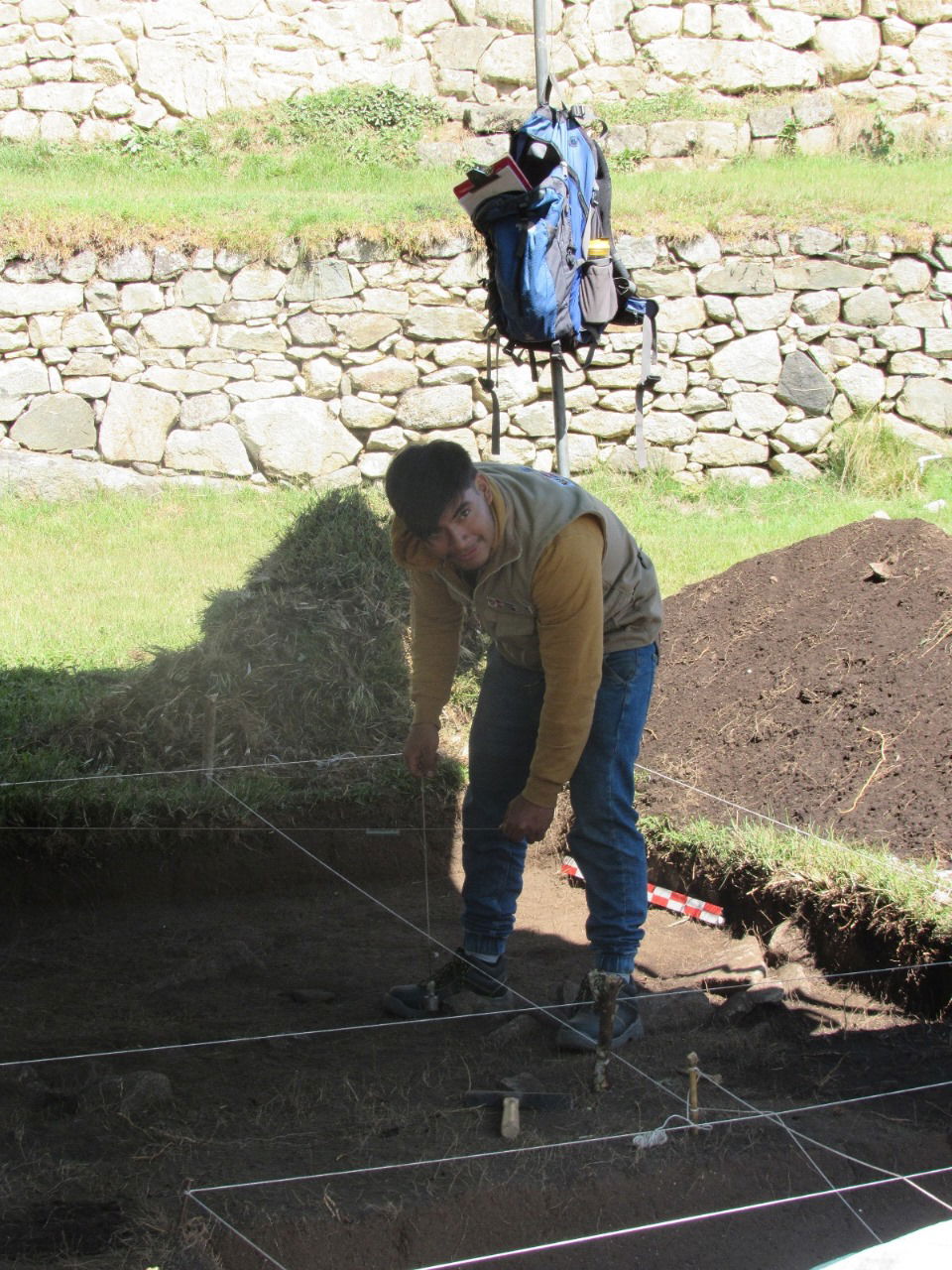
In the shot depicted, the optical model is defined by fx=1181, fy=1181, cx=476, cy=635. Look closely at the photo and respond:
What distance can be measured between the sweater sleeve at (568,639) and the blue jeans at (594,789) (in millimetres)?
290

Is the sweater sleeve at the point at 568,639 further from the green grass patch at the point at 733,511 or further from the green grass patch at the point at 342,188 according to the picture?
the green grass patch at the point at 342,188

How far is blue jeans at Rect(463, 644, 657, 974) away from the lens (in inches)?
131

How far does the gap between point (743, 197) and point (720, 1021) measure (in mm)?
8157

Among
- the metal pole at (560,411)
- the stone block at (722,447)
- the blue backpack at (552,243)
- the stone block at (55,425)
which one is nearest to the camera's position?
the blue backpack at (552,243)

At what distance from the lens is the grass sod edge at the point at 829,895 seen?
12.5 feet

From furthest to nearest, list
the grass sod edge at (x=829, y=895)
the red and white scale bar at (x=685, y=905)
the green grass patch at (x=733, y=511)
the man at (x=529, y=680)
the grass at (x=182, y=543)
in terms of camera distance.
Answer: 1. the green grass patch at (x=733, y=511)
2. the grass at (x=182, y=543)
3. the red and white scale bar at (x=685, y=905)
4. the grass sod edge at (x=829, y=895)
5. the man at (x=529, y=680)

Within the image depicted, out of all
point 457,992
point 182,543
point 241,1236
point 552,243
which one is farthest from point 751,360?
point 241,1236

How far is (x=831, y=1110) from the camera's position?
3.00 metres

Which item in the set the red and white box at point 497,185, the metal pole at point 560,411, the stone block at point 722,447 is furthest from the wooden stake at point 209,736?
the stone block at point 722,447

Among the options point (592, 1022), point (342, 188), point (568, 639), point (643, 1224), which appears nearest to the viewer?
point (643, 1224)

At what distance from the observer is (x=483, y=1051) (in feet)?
11.4

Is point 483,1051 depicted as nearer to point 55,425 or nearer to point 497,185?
point 497,185

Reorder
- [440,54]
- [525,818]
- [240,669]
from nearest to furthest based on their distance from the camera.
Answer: [525,818] → [240,669] → [440,54]

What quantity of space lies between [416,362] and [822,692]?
5102mm
